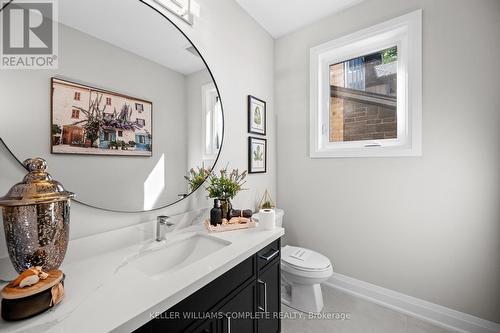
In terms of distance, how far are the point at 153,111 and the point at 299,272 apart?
1.53m

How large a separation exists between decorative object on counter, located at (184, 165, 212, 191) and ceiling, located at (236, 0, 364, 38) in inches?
59.7

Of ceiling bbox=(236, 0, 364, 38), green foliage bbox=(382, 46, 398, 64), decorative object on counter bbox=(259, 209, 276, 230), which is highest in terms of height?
ceiling bbox=(236, 0, 364, 38)

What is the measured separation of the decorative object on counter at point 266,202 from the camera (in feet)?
6.74

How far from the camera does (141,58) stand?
1189 mm

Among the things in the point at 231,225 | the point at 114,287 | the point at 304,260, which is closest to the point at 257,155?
the point at 231,225

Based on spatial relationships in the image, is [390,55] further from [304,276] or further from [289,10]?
[304,276]

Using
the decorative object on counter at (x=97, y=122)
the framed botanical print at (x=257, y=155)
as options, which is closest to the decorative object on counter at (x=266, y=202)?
the framed botanical print at (x=257, y=155)

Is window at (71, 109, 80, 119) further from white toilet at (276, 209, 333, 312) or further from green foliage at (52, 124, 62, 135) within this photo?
white toilet at (276, 209, 333, 312)

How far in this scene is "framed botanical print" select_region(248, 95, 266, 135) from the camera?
6.51ft

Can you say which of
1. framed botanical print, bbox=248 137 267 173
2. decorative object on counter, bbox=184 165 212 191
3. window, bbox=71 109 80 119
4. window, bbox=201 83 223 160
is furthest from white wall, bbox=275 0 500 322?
window, bbox=71 109 80 119

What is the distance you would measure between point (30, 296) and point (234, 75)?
5.71 feet

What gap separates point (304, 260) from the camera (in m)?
1.75

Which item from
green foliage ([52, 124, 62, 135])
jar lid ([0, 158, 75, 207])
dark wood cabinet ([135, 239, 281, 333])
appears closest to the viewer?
Answer: jar lid ([0, 158, 75, 207])

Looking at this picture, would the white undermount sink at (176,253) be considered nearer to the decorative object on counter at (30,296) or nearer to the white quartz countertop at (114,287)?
the white quartz countertop at (114,287)
